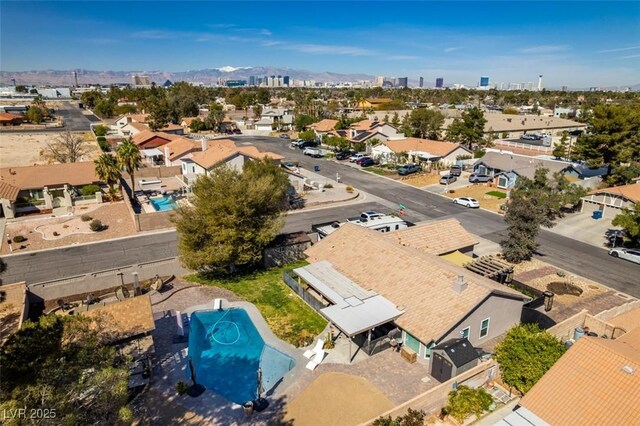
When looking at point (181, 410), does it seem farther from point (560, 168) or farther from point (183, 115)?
point (183, 115)

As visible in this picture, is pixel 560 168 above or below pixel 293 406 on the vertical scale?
above

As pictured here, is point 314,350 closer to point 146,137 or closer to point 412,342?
point 412,342

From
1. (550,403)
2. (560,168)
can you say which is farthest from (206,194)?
(560,168)

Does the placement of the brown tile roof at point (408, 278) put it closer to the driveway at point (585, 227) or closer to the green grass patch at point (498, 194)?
the driveway at point (585, 227)

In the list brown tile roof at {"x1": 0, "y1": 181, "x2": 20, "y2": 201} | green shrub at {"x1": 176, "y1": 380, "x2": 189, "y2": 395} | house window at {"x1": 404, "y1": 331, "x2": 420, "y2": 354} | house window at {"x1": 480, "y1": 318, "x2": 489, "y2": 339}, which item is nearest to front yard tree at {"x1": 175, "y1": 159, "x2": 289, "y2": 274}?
green shrub at {"x1": 176, "y1": 380, "x2": 189, "y2": 395}

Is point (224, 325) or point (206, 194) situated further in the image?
point (206, 194)

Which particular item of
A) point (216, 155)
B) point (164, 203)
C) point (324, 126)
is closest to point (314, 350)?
point (164, 203)
